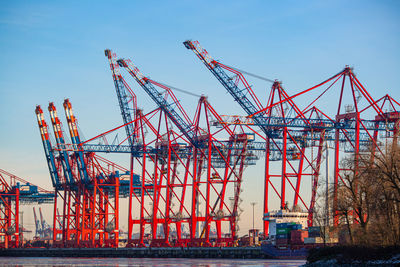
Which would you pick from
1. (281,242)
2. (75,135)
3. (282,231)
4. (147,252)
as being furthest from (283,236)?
(75,135)

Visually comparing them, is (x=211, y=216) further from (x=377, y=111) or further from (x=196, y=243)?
(x=377, y=111)

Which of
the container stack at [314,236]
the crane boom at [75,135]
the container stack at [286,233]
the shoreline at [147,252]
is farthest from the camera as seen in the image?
the crane boom at [75,135]

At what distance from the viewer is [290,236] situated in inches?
3135

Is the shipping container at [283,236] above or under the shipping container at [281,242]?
above

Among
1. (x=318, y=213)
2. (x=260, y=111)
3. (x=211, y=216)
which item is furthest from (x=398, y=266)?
(x=211, y=216)

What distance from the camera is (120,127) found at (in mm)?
100562

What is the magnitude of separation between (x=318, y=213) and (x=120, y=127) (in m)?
38.3

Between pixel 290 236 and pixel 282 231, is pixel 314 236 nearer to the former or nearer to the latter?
pixel 290 236

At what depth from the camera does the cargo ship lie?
75.1 m

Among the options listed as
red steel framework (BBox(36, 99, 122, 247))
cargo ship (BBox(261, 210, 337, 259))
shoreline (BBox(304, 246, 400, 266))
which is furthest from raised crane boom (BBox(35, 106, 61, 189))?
shoreline (BBox(304, 246, 400, 266))

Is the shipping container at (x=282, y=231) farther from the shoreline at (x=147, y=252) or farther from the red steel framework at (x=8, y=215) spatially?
the red steel framework at (x=8, y=215)

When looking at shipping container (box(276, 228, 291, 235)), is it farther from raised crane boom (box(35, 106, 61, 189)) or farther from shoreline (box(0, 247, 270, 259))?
raised crane boom (box(35, 106, 61, 189))

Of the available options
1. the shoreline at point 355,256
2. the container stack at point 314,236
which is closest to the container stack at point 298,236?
the container stack at point 314,236

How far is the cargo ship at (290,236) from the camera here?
75.1 m
